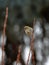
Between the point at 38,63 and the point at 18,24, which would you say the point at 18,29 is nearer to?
the point at 18,24

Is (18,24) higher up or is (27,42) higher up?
(18,24)

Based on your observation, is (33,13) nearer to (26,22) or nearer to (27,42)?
(26,22)

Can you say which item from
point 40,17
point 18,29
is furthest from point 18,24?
point 40,17

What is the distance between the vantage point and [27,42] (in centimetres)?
364

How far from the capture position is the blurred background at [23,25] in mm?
3184

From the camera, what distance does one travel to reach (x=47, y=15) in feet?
11.7

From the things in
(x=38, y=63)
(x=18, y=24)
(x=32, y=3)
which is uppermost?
(x=32, y=3)

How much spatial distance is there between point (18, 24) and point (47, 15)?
408 mm

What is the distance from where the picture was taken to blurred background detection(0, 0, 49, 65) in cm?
318

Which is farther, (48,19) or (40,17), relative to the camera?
(48,19)

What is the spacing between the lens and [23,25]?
10.9 ft

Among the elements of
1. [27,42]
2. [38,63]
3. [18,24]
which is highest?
[18,24]

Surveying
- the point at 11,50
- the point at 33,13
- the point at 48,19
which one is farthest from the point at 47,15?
the point at 11,50

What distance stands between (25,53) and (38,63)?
30cm
